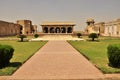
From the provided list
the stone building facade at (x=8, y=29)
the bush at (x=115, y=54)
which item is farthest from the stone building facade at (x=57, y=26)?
the bush at (x=115, y=54)

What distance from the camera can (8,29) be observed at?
6106 cm

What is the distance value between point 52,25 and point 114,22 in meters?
20.1

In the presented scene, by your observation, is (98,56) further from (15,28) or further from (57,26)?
(15,28)

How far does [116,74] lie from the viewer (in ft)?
22.7

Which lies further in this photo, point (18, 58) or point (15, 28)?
point (15, 28)

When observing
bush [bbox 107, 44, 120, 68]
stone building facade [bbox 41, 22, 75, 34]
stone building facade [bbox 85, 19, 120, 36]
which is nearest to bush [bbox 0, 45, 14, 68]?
bush [bbox 107, 44, 120, 68]

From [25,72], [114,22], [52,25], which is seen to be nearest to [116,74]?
[25,72]

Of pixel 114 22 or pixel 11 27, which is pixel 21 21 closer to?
pixel 11 27

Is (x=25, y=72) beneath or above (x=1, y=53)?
beneath

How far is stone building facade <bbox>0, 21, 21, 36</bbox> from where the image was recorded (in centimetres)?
5429

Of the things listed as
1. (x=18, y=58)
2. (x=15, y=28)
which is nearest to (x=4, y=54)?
(x=18, y=58)

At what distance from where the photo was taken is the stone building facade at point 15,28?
5556 cm

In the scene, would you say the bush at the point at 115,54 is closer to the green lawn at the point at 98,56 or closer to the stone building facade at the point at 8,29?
the green lawn at the point at 98,56

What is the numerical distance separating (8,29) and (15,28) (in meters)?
8.29
